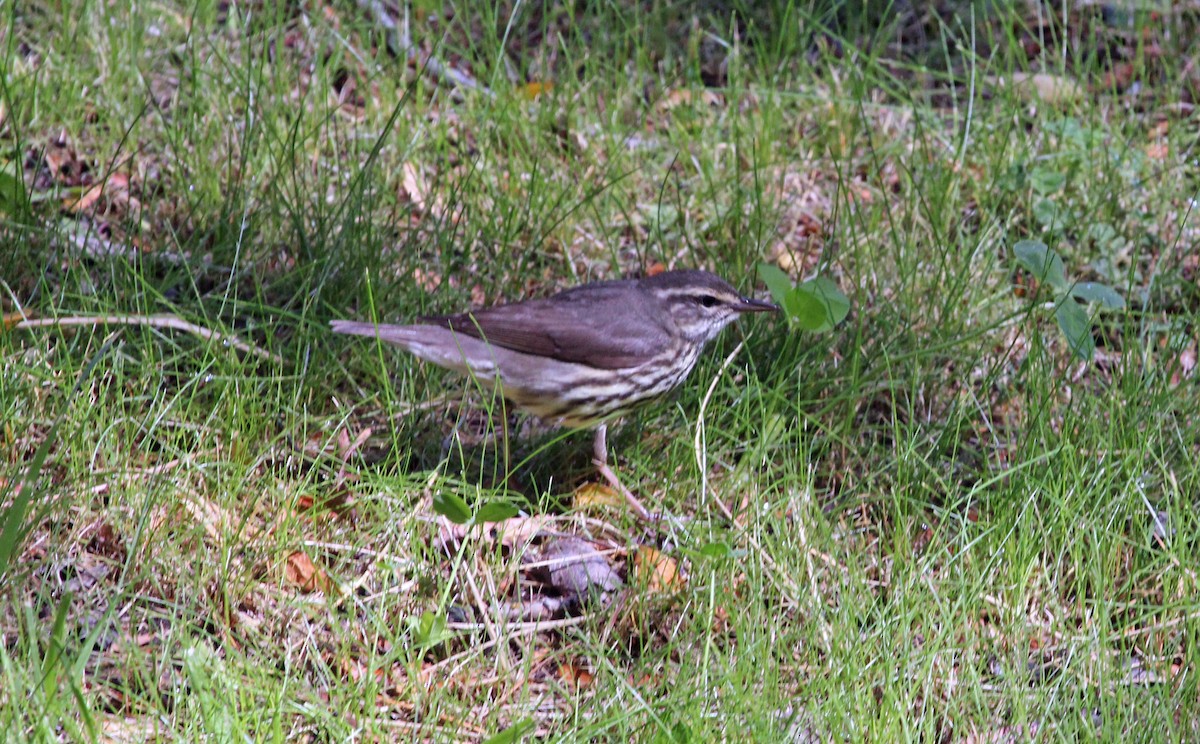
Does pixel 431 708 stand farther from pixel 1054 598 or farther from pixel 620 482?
pixel 1054 598

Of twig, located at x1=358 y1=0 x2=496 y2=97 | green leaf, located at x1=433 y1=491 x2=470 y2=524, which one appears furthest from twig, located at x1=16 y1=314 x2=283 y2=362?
twig, located at x1=358 y1=0 x2=496 y2=97

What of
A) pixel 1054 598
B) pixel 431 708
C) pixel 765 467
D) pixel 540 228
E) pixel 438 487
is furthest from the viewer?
pixel 540 228

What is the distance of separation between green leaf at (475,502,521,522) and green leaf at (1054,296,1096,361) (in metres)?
2.33

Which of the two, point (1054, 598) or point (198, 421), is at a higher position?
point (198, 421)

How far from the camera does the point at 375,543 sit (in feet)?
14.9

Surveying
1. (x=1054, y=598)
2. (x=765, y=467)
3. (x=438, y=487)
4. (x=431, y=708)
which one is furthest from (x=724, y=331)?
(x=431, y=708)

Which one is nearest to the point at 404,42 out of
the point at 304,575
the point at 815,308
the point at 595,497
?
the point at 815,308

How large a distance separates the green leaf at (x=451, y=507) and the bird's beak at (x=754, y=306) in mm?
1604

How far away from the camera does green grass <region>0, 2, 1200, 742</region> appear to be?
13.0 feet

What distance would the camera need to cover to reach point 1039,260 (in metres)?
5.55

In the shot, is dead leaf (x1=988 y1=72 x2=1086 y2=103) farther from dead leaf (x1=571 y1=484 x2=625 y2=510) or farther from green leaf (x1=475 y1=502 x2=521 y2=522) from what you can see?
green leaf (x1=475 y1=502 x2=521 y2=522)

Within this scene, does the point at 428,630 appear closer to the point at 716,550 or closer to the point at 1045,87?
the point at 716,550

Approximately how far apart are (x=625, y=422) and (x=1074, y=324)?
1.83m

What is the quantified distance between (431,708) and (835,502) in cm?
182
